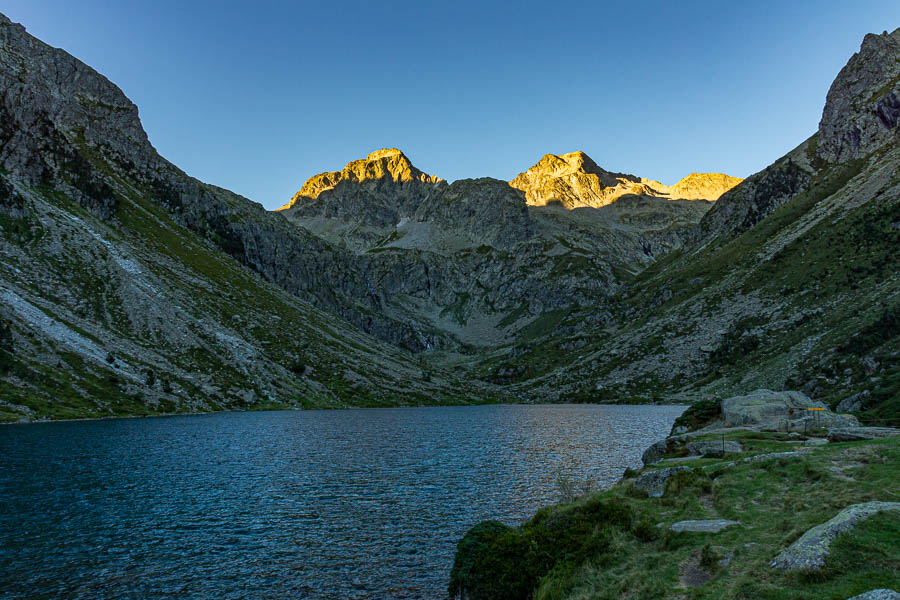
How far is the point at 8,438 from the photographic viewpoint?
7312 centimetres

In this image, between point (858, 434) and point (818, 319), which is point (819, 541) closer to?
point (858, 434)

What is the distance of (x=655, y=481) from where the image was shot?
101 feet

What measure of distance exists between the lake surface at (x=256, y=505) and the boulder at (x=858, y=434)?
67.0ft

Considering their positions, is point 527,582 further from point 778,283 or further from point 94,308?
point 778,283

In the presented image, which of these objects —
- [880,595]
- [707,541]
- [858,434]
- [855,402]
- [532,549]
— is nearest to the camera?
[880,595]

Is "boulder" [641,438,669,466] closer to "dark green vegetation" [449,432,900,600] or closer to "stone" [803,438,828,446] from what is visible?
"stone" [803,438,828,446]

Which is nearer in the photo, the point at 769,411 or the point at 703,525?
the point at 703,525

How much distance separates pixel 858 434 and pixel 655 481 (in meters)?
17.4

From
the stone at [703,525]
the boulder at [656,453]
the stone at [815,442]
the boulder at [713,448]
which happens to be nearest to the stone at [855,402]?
the boulder at [656,453]

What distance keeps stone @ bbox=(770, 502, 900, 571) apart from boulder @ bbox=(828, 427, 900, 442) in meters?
22.5

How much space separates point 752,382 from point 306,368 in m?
153

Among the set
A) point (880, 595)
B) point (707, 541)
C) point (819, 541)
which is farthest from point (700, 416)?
point (880, 595)

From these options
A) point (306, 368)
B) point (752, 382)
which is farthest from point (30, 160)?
point (752, 382)

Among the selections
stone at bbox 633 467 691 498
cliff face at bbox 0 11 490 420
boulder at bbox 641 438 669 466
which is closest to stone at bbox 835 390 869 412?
boulder at bbox 641 438 669 466
